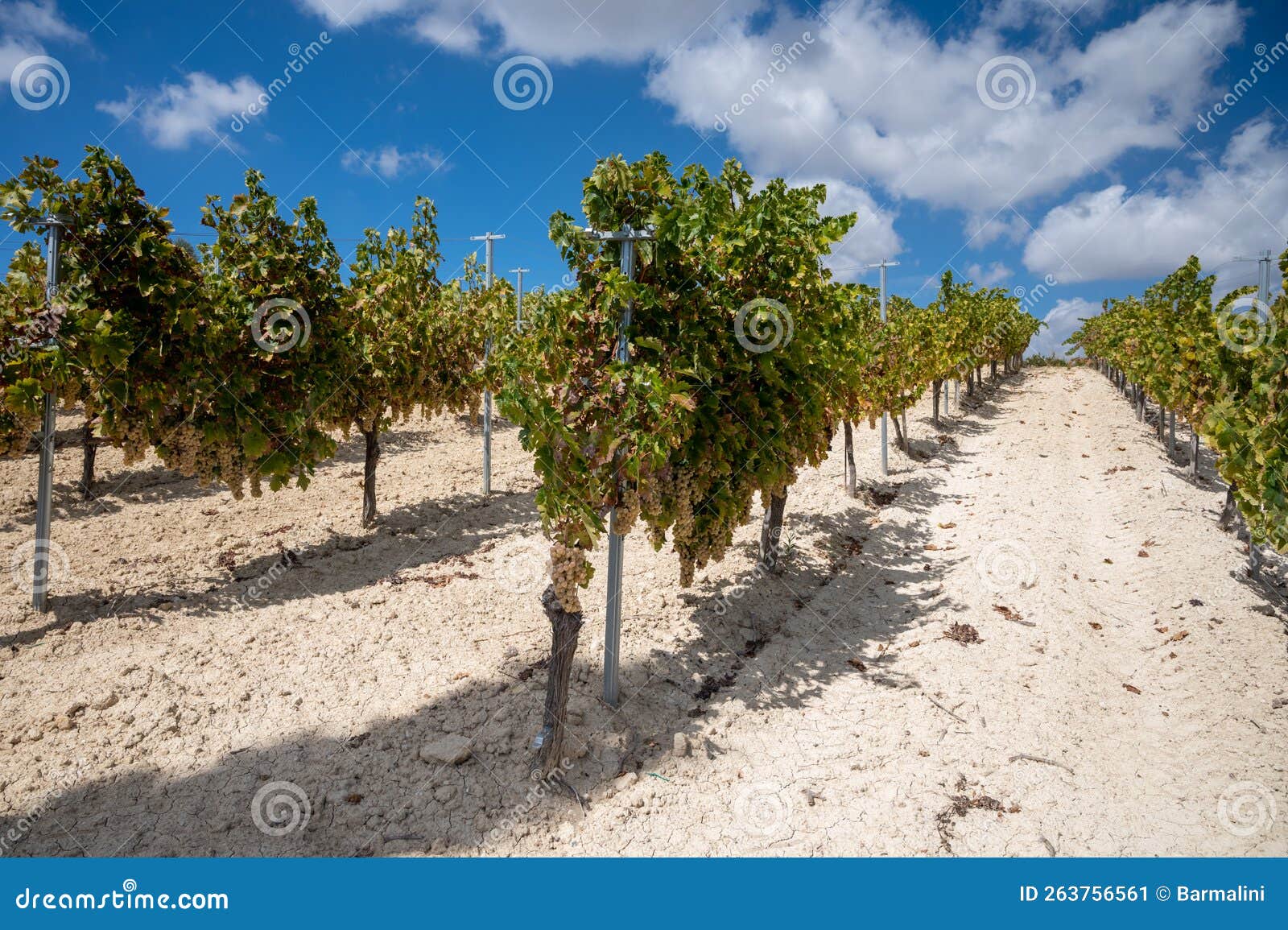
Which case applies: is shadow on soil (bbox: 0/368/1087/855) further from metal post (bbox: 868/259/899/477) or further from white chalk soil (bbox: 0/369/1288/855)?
metal post (bbox: 868/259/899/477)

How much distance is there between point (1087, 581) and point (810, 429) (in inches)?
176

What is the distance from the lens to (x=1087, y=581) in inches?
327

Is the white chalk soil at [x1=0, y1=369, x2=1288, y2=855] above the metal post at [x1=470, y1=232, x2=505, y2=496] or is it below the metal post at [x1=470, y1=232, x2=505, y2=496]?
below

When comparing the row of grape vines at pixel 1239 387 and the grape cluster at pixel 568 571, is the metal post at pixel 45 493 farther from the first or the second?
the row of grape vines at pixel 1239 387

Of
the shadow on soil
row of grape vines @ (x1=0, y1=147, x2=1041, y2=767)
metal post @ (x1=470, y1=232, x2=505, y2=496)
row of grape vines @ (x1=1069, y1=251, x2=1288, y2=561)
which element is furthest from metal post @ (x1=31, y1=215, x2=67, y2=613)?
row of grape vines @ (x1=1069, y1=251, x2=1288, y2=561)

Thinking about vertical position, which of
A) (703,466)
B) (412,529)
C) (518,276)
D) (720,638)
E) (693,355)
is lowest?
(720,638)

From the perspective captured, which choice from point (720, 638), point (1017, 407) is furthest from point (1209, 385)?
point (1017, 407)

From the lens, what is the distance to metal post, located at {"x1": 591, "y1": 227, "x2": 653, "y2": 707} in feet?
15.6

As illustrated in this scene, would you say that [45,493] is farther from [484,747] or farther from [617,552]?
[617,552]

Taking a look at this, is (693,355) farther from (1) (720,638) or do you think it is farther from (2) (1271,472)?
(2) (1271,472)

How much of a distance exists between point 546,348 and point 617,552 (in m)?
1.61

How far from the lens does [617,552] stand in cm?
511

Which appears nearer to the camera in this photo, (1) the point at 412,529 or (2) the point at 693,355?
(2) the point at 693,355

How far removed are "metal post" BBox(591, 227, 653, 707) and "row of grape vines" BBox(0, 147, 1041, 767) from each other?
0.18 ft
